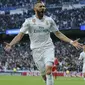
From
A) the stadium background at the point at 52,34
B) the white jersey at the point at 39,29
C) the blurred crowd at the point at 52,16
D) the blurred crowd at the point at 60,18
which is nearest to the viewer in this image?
the white jersey at the point at 39,29

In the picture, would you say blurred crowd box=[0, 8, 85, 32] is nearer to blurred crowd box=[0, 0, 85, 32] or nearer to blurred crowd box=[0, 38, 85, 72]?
blurred crowd box=[0, 0, 85, 32]

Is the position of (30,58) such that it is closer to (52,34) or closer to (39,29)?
(52,34)

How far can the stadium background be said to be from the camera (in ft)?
152

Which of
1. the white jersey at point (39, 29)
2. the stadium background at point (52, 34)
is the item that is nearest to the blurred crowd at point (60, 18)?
the stadium background at point (52, 34)

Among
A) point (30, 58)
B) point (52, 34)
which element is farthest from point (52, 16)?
point (30, 58)

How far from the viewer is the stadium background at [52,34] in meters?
46.3

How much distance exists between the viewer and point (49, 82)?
10812 mm

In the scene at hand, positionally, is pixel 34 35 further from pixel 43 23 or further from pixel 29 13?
pixel 29 13

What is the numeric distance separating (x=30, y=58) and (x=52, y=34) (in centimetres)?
763

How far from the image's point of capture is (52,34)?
5525 cm

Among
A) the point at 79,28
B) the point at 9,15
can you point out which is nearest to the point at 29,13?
the point at 9,15

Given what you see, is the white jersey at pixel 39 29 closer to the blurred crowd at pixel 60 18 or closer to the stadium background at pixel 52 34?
the stadium background at pixel 52 34

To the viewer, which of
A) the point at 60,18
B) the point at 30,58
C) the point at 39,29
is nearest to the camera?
the point at 39,29

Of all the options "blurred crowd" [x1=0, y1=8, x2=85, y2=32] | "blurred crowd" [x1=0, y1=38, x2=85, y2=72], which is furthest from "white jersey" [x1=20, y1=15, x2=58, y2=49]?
"blurred crowd" [x1=0, y1=8, x2=85, y2=32]
